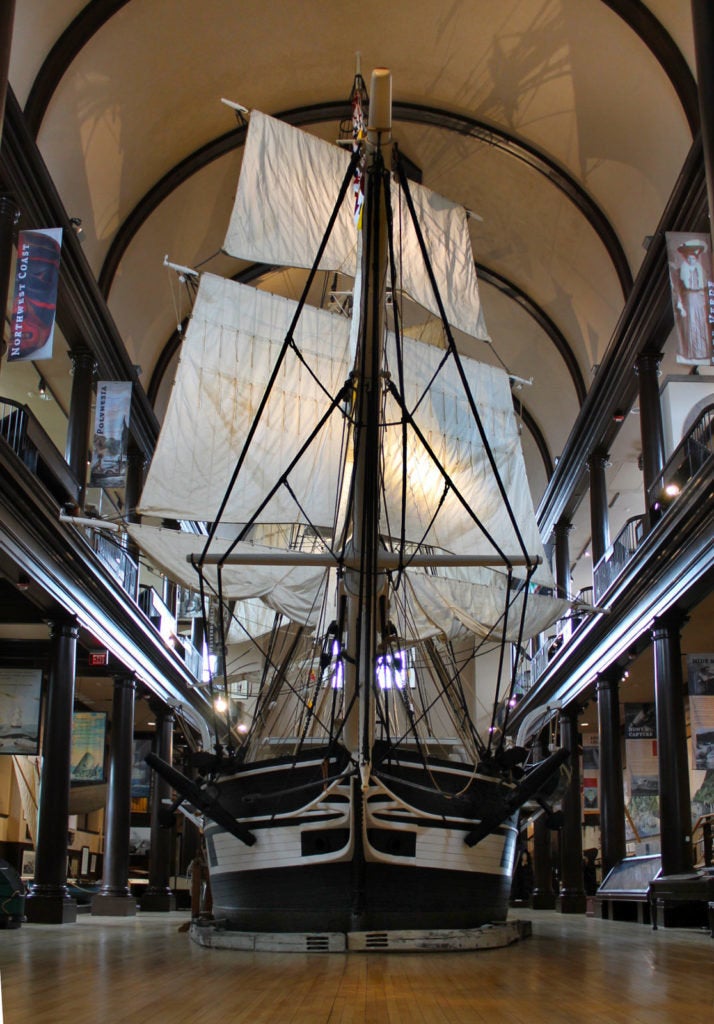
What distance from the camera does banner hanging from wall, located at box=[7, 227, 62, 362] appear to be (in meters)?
13.1

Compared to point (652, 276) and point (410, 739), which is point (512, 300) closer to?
point (652, 276)

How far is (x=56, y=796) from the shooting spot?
15328mm

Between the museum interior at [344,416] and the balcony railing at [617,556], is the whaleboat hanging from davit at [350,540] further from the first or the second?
the balcony railing at [617,556]

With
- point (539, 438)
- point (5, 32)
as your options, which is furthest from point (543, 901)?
point (5, 32)

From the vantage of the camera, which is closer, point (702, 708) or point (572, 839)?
point (702, 708)

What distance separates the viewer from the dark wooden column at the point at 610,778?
19.3 metres

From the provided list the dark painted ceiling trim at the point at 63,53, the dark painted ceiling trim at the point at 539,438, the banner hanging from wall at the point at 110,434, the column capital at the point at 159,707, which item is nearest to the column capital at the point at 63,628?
the banner hanging from wall at the point at 110,434

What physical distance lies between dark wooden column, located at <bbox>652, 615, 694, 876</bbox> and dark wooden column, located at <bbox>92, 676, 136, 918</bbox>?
10.1 m

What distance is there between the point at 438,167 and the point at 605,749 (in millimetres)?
11706

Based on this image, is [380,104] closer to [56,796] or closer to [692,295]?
[692,295]

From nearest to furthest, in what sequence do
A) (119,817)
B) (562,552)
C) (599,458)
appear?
(119,817) → (599,458) → (562,552)

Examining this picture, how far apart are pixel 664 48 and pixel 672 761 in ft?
32.4

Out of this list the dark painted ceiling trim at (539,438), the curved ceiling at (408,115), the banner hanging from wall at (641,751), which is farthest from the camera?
the dark painted ceiling trim at (539,438)

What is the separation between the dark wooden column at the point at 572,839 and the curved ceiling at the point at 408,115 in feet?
25.2
